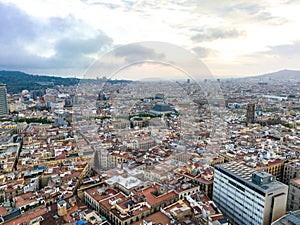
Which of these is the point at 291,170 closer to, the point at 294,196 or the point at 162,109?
the point at 294,196

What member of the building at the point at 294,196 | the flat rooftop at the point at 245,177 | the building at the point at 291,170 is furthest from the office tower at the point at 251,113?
the flat rooftop at the point at 245,177

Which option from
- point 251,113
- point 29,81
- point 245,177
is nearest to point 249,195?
point 245,177

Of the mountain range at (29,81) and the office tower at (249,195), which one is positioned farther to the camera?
the mountain range at (29,81)

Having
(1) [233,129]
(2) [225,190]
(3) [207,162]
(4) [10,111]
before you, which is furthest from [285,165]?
(4) [10,111]

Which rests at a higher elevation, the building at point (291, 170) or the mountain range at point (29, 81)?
the mountain range at point (29, 81)

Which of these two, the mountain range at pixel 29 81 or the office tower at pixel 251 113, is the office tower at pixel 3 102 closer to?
the mountain range at pixel 29 81

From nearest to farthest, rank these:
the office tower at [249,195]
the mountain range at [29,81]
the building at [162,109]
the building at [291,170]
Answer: the office tower at [249,195] < the building at [291,170] < the building at [162,109] < the mountain range at [29,81]

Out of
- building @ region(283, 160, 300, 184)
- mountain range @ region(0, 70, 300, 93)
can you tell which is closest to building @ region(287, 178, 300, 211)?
building @ region(283, 160, 300, 184)

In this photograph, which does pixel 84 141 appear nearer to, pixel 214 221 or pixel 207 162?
pixel 207 162
